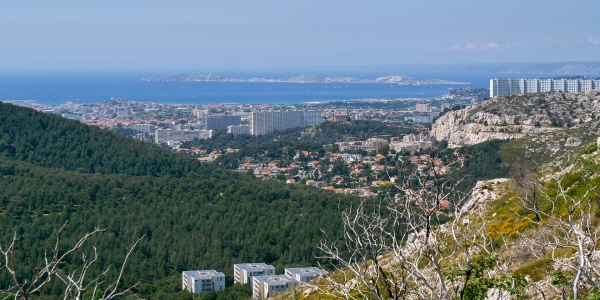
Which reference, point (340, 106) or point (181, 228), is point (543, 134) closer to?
point (181, 228)

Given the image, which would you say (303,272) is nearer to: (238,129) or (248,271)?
(248,271)

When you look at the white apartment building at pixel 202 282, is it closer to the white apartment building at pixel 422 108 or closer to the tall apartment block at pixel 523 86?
the tall apartment block at pixel 523 86

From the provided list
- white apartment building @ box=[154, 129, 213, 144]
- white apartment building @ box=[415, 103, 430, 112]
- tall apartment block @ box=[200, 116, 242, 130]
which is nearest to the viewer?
white apartment building @ box=[154, 129, 213, 144]

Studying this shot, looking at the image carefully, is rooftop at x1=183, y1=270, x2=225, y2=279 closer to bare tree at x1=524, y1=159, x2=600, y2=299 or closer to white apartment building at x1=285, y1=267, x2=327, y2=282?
white apartment building at x1=285, y1=267, x2=327, y2=282

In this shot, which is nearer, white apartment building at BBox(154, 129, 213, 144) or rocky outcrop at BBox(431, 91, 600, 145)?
rocky outcrop at BBox(431, 91, 600, 145)

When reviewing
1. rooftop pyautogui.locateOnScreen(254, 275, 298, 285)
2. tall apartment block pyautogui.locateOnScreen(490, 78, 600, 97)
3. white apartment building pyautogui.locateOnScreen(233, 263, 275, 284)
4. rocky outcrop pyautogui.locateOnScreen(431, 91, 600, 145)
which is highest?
tall apartment block pyautogui.locateOnScreen(490, 78, 600, 97)

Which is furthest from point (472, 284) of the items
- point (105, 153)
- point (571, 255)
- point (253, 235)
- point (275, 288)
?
point (105, 153)

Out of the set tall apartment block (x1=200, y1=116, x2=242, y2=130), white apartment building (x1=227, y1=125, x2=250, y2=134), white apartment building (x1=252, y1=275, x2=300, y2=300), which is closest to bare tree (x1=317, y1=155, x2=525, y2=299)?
white apartment building (x1=252, y1=275, x2=300, y2=300)
